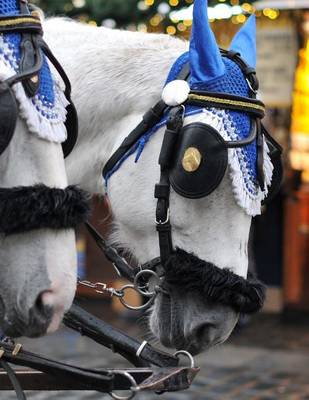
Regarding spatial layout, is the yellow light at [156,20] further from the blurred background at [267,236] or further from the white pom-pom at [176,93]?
the white pom-pom at [176,93]

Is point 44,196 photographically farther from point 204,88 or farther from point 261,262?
point 261,262

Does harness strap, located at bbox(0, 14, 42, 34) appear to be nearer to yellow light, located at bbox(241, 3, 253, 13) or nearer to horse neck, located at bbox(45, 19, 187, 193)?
horse neck, located at bbox(45, 19, 187, 193)

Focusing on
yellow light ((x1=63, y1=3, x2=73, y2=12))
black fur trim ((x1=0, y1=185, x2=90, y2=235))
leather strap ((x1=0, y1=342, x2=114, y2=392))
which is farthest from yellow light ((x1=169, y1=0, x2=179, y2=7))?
black fur trim ((x1=0, y1=185, x2=90, y2=235))

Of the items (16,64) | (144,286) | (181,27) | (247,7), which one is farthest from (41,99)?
(247,7)

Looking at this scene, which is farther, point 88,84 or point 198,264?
point 88,84

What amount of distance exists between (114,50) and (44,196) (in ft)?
4.00

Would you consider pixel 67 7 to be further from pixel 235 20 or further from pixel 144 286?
pixel 144 286

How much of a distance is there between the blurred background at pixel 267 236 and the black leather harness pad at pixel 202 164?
1.94ft

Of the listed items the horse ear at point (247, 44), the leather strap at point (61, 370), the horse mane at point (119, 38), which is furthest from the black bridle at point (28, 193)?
the horse ear at point (247, 44)

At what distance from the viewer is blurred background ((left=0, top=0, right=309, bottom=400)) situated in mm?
5391

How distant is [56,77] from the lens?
238 cm

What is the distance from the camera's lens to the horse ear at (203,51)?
9.18ft

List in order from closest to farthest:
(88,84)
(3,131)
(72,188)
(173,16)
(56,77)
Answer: (3,131) → (72,188) → (56,77) → (88,84) → (173,16)

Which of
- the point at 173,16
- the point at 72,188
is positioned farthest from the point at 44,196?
the point at 173,16
